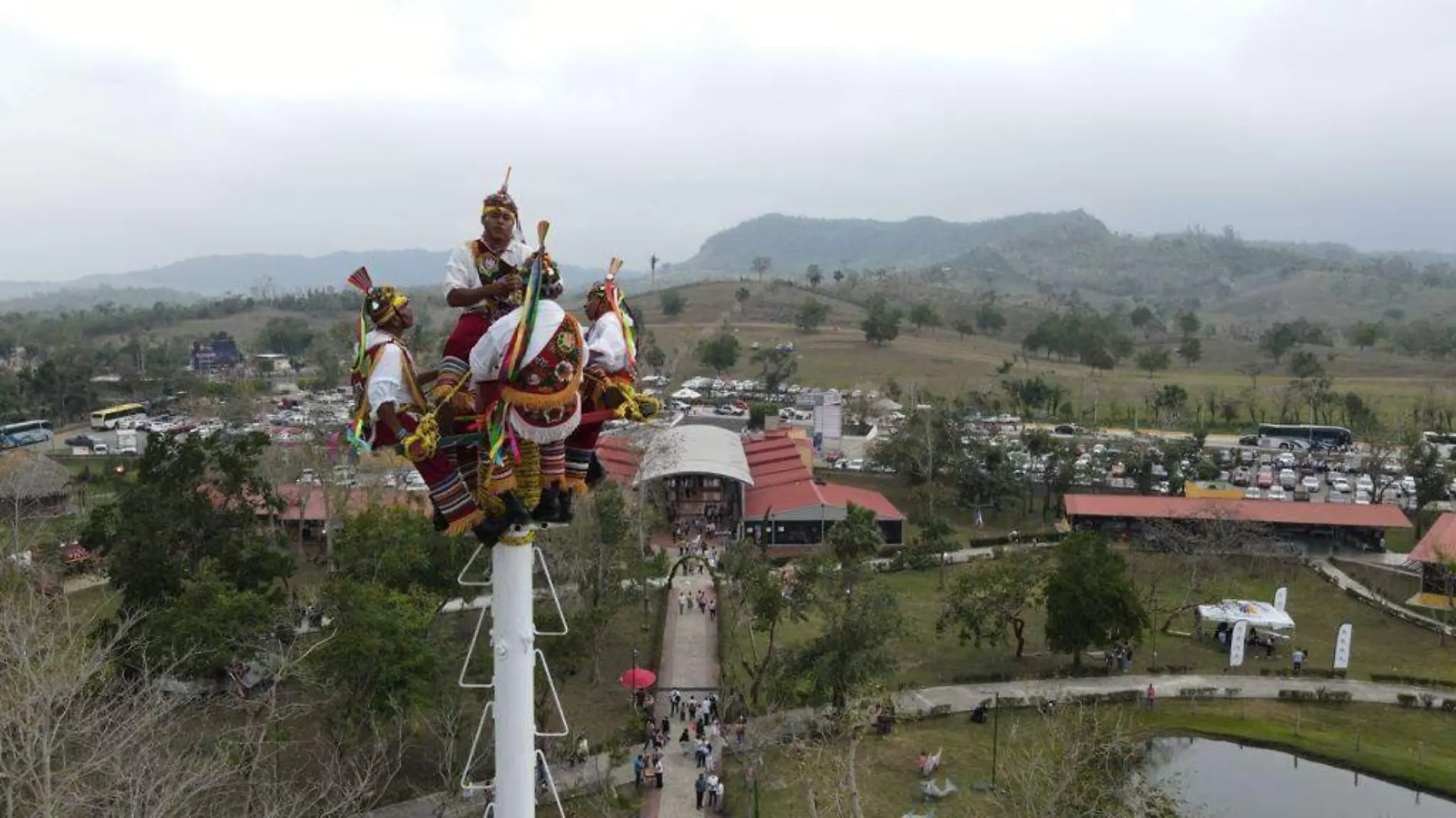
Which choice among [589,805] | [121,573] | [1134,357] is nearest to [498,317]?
[589,805]

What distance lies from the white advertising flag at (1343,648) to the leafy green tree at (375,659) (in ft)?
93.4

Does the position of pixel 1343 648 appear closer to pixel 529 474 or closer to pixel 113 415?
pixel 529 474

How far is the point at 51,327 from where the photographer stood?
492 feet

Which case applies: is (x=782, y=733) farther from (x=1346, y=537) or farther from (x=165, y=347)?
(x=165, y=347)

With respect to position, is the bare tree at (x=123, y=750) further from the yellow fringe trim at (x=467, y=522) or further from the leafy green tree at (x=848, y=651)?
the leafy green tree at (x=848, y=651)

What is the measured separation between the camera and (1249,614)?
35500 millimetres

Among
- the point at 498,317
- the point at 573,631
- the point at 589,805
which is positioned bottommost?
the point at 589,805

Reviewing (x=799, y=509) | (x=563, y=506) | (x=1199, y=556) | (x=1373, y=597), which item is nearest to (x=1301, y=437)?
(x=1373, y=597)

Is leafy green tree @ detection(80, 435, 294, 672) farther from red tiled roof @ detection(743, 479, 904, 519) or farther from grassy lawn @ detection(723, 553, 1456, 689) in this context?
red tiled roof @ detection(743, 479, 904, 519)

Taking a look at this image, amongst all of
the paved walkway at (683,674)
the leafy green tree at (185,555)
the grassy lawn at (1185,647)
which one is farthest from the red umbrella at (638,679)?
the leafy green tree at (185,555)

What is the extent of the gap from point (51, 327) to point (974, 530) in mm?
152906

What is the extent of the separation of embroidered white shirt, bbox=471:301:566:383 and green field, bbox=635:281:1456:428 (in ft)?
263

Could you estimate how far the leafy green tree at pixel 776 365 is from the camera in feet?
324

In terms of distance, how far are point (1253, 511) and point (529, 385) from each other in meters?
49.4
